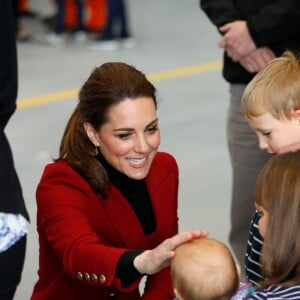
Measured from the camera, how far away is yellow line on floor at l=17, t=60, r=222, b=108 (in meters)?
6.96

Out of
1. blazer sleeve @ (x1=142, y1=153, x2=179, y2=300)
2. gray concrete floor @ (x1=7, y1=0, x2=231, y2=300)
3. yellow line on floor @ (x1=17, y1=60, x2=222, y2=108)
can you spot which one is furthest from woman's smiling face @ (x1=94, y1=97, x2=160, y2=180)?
yellow line on floor @ (x1=17, y1=60, x2=222, y2=108)

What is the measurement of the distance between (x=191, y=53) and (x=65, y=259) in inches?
232

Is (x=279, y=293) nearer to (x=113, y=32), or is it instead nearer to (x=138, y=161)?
(x=138, y=161)

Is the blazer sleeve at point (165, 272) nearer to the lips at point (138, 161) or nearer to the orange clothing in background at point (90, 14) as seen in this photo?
the lips at point (138, 161)

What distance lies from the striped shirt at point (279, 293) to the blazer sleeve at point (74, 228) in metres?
0.51

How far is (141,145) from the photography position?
281 centimetres

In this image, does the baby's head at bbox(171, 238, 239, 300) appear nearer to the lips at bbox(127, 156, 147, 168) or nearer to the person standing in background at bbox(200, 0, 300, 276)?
the lips at bbox(127, 156, 147, 168)

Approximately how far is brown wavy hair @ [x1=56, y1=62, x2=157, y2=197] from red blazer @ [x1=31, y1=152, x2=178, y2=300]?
0.13ft

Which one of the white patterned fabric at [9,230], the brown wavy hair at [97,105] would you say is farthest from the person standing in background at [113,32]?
the white patterned fabric at [9,230]

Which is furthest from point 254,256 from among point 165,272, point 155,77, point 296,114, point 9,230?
point 155,77

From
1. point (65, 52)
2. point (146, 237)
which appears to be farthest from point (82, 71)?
point (146, 237)

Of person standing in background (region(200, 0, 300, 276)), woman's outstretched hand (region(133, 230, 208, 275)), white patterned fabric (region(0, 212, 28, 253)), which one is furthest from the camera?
person standing in background (region(200, 0, 300, 276))

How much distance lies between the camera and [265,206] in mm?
2250

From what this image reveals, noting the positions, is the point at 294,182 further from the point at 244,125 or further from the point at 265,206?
the point at 244,125
